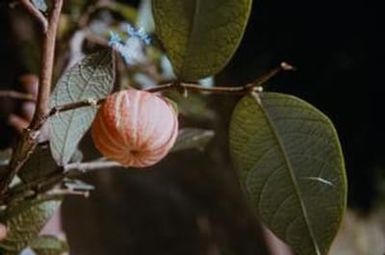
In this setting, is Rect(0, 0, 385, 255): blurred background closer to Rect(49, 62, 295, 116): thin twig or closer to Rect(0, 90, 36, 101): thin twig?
Rect(0, 90, 36, 101): thin twig

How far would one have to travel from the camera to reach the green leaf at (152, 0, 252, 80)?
Result: 45 centimetres

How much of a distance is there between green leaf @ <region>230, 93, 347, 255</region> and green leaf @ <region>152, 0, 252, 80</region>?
0.03 m

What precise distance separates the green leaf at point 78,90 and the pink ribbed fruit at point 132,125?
0.15 feet

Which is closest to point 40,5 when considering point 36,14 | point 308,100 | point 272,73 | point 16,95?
point 36,14

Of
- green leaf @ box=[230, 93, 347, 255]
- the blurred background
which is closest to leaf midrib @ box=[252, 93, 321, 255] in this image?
green leaf @ box=[230, 93, 347, 255]

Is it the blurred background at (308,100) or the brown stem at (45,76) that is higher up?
the brown stem at (45,76)

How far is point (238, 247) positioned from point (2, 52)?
44 cm

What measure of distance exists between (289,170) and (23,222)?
0.20m

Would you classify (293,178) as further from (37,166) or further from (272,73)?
(37,166)

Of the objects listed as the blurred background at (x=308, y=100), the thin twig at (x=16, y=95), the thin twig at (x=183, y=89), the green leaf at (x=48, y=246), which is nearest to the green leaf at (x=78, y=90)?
the thin twig at (x=183, y=89)

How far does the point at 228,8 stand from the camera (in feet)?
1.47

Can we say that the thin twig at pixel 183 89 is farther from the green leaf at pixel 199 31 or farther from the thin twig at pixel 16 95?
the thin twig at pixel 16 95

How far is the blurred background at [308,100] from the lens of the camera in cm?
126

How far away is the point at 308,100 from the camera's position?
4.12ft
